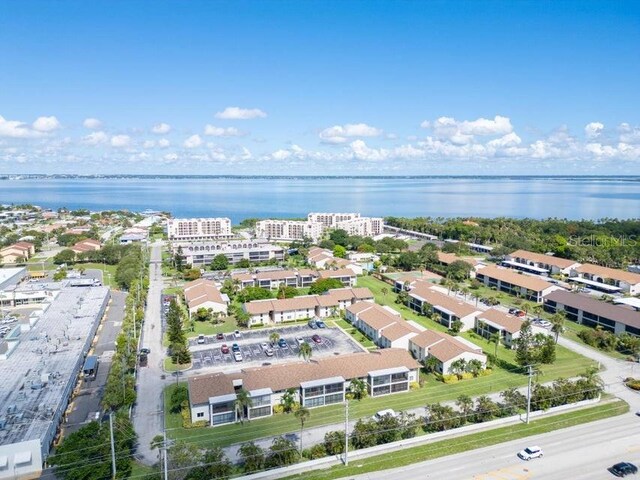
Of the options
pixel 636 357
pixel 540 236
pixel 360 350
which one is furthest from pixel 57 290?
pixel 540 236

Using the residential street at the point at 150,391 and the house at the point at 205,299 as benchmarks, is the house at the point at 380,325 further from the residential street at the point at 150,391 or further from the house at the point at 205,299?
the residential street at the point at 150,391

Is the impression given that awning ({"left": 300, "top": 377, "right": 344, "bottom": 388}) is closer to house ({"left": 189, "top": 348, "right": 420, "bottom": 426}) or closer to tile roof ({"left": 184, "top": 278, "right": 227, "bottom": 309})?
house ({"left": 189, "top": 348, "right": 420, "bottom": 426})

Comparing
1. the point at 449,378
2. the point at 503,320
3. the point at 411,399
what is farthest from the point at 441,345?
the point at 503,320

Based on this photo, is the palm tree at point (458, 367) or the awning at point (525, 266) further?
the awning at point (525, 266)

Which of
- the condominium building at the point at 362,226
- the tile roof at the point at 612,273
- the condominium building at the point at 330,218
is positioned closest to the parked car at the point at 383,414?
the tile roof at the point at 612,273

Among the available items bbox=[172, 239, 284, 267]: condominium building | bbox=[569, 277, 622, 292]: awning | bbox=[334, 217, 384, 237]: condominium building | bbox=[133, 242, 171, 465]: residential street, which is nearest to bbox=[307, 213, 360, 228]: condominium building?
bbox=[334, 217, 384, 237]: condominium building
